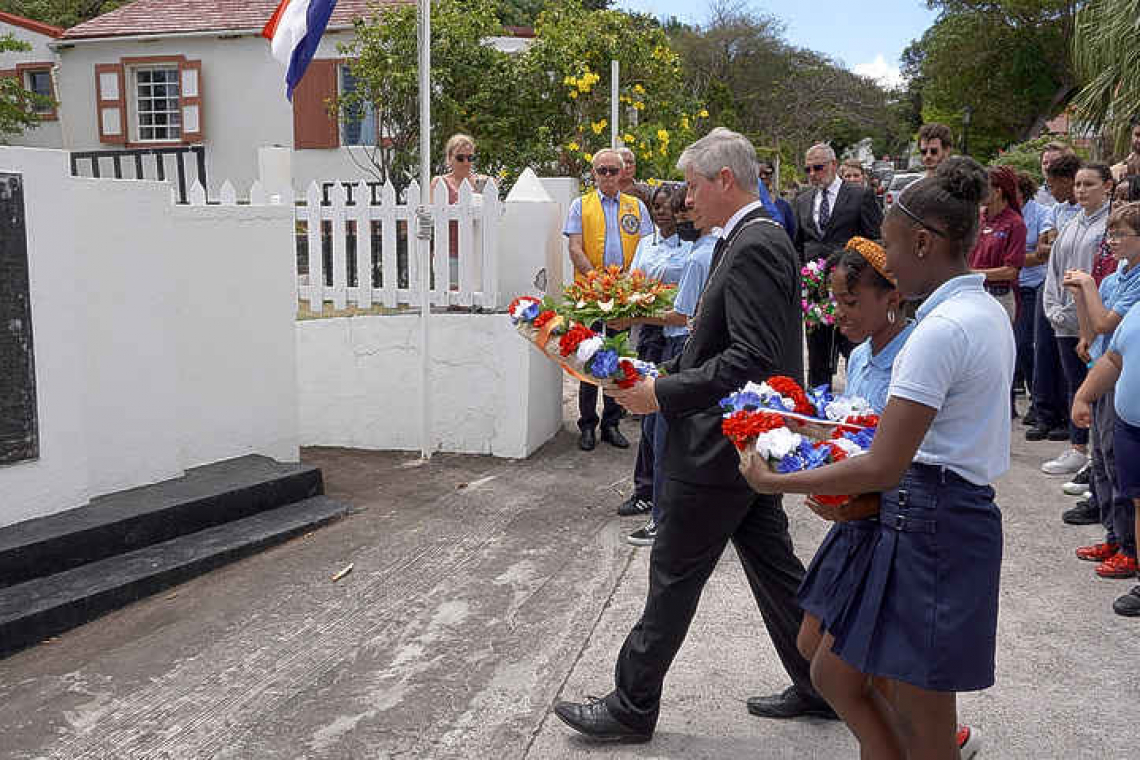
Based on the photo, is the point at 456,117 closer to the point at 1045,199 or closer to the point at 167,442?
the point at 1045,199

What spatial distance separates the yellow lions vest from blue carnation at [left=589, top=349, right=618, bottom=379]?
4004 mm

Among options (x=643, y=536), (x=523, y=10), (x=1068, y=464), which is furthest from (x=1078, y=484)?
(x=523, y=10)

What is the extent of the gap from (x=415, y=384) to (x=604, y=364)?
429 cm

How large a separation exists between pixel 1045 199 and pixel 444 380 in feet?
23.0

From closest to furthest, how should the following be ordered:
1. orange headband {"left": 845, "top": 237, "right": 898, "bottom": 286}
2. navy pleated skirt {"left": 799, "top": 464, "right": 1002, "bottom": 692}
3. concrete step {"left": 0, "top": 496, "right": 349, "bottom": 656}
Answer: navy pleated skirt {"left": 799, "top": 464, "right": 1002, "bottom": 692}, orange headband {"left": 845, "top": 237, "right": 898, "bottom": 286}, concrete step {"left": 0, "top": 496, "right": 349, "bottom": 656}

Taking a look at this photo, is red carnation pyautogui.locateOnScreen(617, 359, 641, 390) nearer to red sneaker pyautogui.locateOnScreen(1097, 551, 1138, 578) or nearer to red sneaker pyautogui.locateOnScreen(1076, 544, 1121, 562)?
red sneaker pyautogui.locateOnScreen(1097, 551, 1138, 578)

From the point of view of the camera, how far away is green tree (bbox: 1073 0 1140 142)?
12312mm

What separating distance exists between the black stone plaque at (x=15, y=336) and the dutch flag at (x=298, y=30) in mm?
2464

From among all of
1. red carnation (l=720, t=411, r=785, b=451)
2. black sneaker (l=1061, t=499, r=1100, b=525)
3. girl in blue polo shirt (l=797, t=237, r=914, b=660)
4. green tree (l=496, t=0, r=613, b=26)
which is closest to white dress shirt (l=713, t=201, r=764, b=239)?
girl in blue polo shirt (l=797, t=237, r=914, b=660)

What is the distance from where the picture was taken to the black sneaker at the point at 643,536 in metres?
5.96

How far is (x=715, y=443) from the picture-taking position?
3580mm

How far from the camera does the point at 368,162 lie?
2059cm

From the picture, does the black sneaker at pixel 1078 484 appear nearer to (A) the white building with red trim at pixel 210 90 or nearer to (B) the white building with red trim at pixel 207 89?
(B) the white building with red trim at pixel 207 89

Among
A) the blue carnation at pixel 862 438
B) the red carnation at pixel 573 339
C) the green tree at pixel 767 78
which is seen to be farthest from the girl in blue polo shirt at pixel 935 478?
the green tree at pixel 767 78
